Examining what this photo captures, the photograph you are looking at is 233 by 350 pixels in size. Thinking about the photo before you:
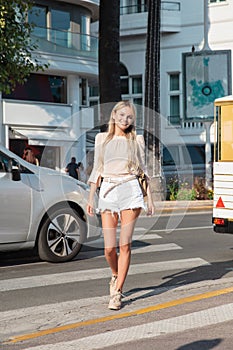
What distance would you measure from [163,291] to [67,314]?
4.76 feet

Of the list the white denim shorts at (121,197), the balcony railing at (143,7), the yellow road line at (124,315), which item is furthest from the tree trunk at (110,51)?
the balcony railing at (143,7)

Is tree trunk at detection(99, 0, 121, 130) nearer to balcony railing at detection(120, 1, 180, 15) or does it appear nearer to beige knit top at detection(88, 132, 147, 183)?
beige knit top at detection(88, 132, 147, 183)

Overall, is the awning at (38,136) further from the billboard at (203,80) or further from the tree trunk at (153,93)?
the tree trunk at (153,93)

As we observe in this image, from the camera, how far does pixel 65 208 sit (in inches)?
397

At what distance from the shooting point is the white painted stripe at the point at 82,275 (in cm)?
857

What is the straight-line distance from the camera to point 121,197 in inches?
276

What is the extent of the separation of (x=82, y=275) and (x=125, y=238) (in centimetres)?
229

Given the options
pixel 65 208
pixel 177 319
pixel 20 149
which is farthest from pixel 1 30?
pixel 20 149

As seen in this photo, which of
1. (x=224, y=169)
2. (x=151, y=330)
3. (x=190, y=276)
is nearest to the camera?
(x=151, y=330)

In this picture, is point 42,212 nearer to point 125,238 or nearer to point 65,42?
point 125,238

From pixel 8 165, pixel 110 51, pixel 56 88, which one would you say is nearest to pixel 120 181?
pixel 8 165

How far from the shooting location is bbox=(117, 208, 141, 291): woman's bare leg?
7023 millimetres

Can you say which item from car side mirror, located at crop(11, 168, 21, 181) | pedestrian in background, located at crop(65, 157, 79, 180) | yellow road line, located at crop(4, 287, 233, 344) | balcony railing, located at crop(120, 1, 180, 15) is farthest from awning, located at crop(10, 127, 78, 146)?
yellow road line, located at crop(4, 287, 233, 344)

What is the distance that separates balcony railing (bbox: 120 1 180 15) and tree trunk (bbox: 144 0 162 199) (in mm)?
21173
